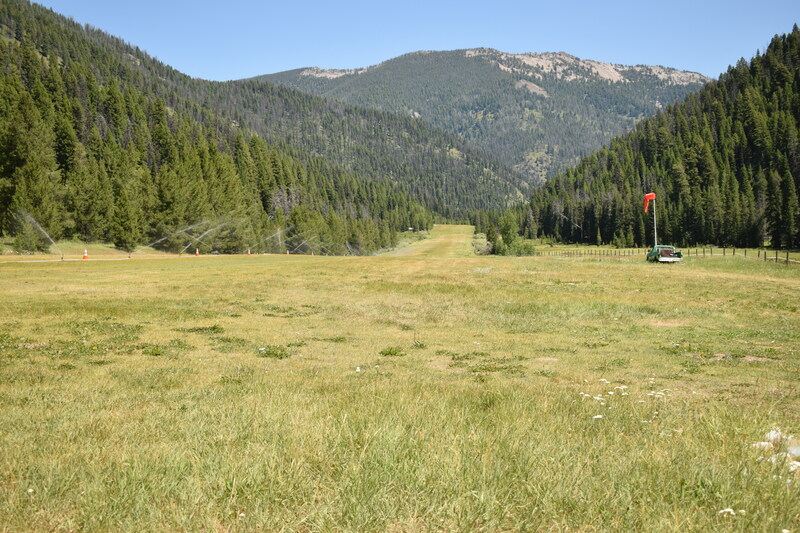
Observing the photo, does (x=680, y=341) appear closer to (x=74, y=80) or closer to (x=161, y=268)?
(x=161, y=268)

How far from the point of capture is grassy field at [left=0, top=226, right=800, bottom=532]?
4.78 meters

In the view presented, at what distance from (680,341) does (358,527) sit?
2067cm

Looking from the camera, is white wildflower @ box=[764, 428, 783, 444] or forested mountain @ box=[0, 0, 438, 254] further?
forested mountain @ box=[0, 0, 438, 254]

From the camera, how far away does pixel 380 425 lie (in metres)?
6.79

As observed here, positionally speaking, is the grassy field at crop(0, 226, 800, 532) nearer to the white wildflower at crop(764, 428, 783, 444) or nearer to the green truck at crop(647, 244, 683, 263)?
the white wildflower at crop(764, 428, 783, 444)

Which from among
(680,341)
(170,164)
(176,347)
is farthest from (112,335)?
(170,164)

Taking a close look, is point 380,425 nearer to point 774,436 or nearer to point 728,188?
point 774,436

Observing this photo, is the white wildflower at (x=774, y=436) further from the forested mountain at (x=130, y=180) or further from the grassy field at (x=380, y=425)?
the forested mountain at (x=130, y=180)

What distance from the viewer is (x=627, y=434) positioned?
725cm

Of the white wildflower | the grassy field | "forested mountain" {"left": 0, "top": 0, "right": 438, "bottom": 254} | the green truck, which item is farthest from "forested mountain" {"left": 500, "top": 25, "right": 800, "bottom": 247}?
the white wildflower

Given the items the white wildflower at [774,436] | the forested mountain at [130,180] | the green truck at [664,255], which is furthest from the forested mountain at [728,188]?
the white wildflower at [774,436]

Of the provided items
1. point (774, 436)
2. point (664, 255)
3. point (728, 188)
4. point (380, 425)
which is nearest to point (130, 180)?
point (664, 255)

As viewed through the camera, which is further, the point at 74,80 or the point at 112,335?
the point at 74,80

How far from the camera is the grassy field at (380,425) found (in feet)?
15.7
